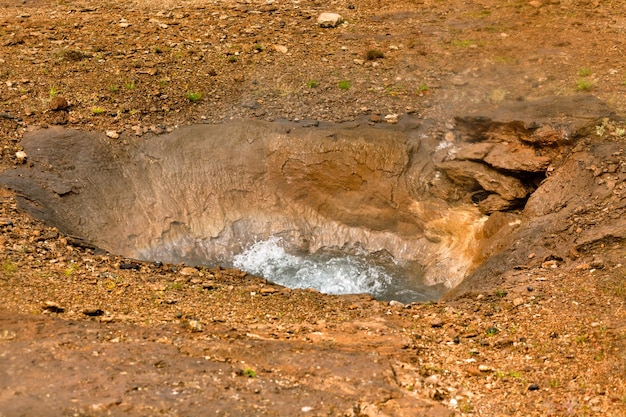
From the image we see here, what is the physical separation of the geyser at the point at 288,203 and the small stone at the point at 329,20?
8.12 ft

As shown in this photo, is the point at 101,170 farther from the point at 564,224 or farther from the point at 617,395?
the point at 617,395

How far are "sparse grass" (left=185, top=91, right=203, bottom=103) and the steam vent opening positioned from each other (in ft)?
1.80

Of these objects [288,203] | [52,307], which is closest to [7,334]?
[52,307]

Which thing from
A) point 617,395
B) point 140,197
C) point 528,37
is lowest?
point 140,197

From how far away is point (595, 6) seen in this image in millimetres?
12250

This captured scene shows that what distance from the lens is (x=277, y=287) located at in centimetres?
845

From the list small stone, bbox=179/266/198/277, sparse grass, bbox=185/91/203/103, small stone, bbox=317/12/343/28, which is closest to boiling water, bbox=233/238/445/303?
small stone, bbox=179/266/198/277

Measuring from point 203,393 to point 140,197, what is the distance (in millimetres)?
4835

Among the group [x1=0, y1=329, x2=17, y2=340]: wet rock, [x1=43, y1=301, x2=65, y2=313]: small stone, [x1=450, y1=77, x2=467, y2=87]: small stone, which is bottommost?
[x1=43, y1=301, x2=65, y2=313]: small stone

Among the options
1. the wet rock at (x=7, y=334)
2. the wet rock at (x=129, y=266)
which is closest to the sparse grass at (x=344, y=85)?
the wet rock at (x=129, y=266)

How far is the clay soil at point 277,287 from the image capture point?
6.24m

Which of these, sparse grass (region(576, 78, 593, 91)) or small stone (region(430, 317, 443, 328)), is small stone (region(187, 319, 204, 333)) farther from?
sparse grass (region(576, 78, 593, 91))

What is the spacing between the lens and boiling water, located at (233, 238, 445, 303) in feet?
33.4

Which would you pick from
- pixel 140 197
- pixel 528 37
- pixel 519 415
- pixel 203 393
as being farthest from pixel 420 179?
pixel 203 393
